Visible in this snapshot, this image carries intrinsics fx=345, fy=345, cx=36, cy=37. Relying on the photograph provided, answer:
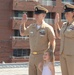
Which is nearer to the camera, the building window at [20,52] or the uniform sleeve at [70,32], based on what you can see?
the uniform sleeve at [70,32]

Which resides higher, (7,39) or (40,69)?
(40,69)

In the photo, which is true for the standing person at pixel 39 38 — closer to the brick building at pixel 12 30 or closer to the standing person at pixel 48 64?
the standing person at pixel 48 64

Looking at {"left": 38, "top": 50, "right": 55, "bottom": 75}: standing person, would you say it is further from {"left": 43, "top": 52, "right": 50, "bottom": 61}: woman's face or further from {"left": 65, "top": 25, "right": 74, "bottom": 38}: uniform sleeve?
{"left": 65, "top": 25, "right": 74, "bottom": 38}: uniform sleeve

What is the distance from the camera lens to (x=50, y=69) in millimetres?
5203

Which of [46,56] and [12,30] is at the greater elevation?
[46,56]

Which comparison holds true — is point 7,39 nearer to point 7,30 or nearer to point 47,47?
point 7,30

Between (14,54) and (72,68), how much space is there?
1092 inches

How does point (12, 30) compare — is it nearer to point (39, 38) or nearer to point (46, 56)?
point (39, 38)

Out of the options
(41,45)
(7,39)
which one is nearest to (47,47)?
(41,45)

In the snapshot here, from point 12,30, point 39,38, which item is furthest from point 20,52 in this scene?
point 39,38

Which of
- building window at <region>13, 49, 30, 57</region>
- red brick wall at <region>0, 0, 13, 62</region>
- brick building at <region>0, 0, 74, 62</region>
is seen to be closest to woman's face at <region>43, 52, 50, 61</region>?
brick building at <region>0, 0, 74, 62</region>

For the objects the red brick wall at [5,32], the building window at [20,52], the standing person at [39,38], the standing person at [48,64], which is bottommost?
the building window at [20,52]

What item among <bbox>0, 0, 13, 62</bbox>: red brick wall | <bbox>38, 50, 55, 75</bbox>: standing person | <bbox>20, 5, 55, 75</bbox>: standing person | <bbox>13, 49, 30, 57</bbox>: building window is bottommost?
<bbox>13, 49, 30, 57</bbox>: building window

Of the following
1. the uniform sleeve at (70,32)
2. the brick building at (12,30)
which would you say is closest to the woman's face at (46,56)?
the uniform sleeve at (70,32)
